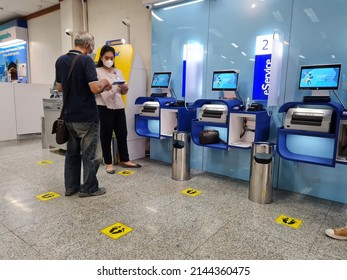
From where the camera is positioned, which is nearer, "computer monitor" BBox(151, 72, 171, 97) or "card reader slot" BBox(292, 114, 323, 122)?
"card reader slot" BBox(292, 114, 323, 122)

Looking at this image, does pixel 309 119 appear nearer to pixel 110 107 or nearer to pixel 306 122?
pixel 306 122

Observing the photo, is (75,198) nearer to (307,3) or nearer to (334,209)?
(334,209)

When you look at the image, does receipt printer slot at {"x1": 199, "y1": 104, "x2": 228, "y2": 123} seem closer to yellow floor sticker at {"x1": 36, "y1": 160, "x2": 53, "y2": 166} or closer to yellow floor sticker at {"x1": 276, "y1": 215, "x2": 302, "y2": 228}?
yellow floor sticker at {"x1": 276, "y1": 215, "x2": 302, "y2": 228}

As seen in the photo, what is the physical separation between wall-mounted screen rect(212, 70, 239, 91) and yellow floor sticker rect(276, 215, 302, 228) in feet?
5.09

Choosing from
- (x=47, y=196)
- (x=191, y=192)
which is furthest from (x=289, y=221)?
(x=47, y=196)

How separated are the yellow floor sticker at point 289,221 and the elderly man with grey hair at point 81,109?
6.03ft

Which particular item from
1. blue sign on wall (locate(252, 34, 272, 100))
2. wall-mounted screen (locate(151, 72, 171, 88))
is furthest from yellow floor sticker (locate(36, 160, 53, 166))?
blue sign on wall (locate(252, 34, 272, 100))

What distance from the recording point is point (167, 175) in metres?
3.58

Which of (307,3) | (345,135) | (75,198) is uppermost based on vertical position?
(307,3)

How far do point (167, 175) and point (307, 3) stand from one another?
2.54 meters

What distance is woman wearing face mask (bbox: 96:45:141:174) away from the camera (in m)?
3.34

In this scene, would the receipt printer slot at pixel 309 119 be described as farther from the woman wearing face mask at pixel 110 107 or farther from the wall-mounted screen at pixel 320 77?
the woman wearing face mask at pixel 110 107

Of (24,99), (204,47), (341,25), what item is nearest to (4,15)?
(24,99)

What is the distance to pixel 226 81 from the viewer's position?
10.7ft
